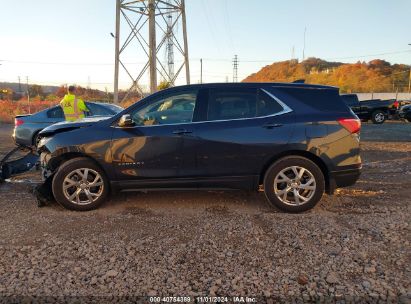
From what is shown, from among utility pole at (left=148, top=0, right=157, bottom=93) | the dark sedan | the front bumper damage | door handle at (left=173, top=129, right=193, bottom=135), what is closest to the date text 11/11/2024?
door handle at (left=173, top=129, right=193, bottom=135)

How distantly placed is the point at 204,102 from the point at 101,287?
8.54 ft

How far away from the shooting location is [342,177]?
14.6 feet

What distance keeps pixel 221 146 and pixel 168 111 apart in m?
0.86

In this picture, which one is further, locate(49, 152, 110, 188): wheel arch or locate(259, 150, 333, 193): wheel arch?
locate(49, 152, 110, 188): wheel arch

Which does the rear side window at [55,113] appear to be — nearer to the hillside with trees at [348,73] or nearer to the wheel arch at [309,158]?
the wheel arch at [309,158]

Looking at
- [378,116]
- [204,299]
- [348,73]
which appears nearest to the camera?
[204,299]

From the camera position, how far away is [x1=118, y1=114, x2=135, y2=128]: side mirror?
14.4 feet

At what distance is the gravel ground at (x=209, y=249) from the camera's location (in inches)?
108

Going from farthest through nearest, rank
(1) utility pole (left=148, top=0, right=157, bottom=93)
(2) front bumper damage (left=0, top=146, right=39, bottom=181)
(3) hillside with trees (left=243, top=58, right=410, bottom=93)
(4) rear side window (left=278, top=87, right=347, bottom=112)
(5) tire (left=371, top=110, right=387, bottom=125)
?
(3) hillside with trees (left=243, top=58, right=410, bottom=93), (1) utility pole (left=148, top=0, right=157, bottom=93), (5) tire (left=371, top=110, right=387, bottom=125), (2) front bumper damage (left=0, top=146, right=39, bottom=181), (4) rear side window (left=278, top=87, right=347, bottom=112)

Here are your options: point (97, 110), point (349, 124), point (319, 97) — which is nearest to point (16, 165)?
point (97, 110)

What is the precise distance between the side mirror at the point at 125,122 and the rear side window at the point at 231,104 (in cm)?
103

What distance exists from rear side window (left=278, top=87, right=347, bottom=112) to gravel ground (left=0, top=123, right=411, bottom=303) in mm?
1379

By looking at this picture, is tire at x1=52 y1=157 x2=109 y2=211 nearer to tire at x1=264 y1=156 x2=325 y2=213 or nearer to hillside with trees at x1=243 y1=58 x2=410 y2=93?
tire at x1=264 y1=156 x2=325 y2=213

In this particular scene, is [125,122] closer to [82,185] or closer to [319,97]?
[82,185]
